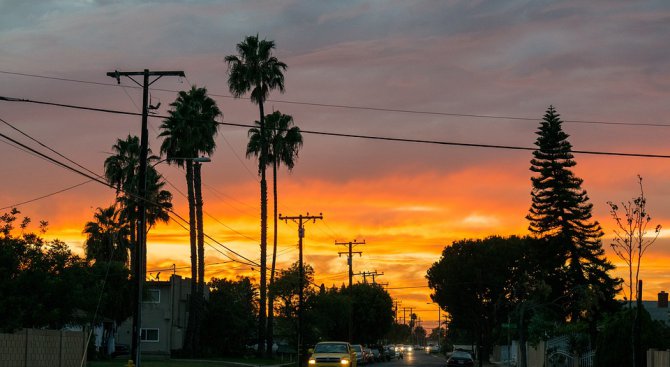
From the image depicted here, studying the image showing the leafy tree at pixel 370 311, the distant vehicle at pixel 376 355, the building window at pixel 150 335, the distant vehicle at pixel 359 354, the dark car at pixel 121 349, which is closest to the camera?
the distant vehicle at pixel 359 354

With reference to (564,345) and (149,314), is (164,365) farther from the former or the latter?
(149,314)

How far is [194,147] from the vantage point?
59.9 m

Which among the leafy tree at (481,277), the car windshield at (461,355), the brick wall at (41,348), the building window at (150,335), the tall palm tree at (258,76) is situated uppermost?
the tall palm tree at (258,76)

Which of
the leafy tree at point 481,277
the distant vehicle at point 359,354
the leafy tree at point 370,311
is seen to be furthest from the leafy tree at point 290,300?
the leafy tree at point 370,311

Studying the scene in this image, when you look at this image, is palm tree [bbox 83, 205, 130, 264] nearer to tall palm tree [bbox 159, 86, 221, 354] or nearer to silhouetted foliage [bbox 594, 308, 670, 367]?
tall palm tree [bbox 159, 86, 221, 354]

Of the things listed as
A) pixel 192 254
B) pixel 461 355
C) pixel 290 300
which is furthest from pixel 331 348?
pixel 290 300

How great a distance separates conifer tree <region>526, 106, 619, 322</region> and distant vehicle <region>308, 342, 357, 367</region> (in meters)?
27.8

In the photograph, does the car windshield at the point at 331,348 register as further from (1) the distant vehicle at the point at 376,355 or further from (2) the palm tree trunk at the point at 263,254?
(1) the distant vehicle at the point at 376,355

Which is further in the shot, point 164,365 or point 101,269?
point 101,269

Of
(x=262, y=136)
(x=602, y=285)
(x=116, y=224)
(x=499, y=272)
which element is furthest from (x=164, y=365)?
(x=499, y=272)

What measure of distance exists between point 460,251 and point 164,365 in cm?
5008

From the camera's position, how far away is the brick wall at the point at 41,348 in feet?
76.8

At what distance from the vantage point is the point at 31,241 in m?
36.7

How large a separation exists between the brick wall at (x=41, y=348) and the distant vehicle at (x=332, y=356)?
16.6 m
